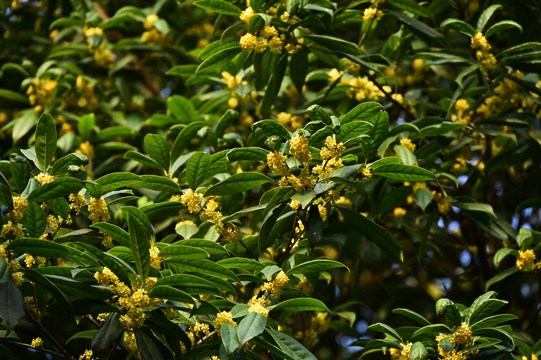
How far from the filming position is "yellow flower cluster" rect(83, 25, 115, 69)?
290 centimetres

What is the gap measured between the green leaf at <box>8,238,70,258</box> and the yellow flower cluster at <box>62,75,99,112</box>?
5.69 feet

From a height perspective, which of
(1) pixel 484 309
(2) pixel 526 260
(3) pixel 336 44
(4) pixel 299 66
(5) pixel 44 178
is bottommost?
(2) pixel 526 260

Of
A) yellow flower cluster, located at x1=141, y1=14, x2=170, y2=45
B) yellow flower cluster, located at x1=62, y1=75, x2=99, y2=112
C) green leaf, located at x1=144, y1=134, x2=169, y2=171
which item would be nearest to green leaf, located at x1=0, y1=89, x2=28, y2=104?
yellow flower cluster, located at x1=62, y1=75, x2=99, y2=112

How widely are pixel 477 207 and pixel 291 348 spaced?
97cm

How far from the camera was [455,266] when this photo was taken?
120 inches

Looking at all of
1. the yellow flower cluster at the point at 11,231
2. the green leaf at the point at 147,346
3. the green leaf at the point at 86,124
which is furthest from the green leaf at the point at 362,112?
the green leaf at the point at 86,124

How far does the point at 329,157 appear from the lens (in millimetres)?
1471

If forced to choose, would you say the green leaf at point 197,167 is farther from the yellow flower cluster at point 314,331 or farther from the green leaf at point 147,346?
the yellow flower cluster at point 314,331

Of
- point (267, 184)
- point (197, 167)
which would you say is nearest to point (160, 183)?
point (197, 167)

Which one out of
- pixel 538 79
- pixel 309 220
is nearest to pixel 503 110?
pixel 538 79

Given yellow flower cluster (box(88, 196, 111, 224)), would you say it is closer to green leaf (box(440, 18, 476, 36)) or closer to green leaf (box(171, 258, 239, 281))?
green leaf (box(171, 258, 239, 281))

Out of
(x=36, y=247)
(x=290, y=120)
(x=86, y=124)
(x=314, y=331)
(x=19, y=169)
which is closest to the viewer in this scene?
(x=36, y=247)

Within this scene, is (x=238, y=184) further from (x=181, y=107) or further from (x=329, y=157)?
(x=181, y=107)

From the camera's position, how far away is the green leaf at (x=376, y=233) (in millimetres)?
1585
